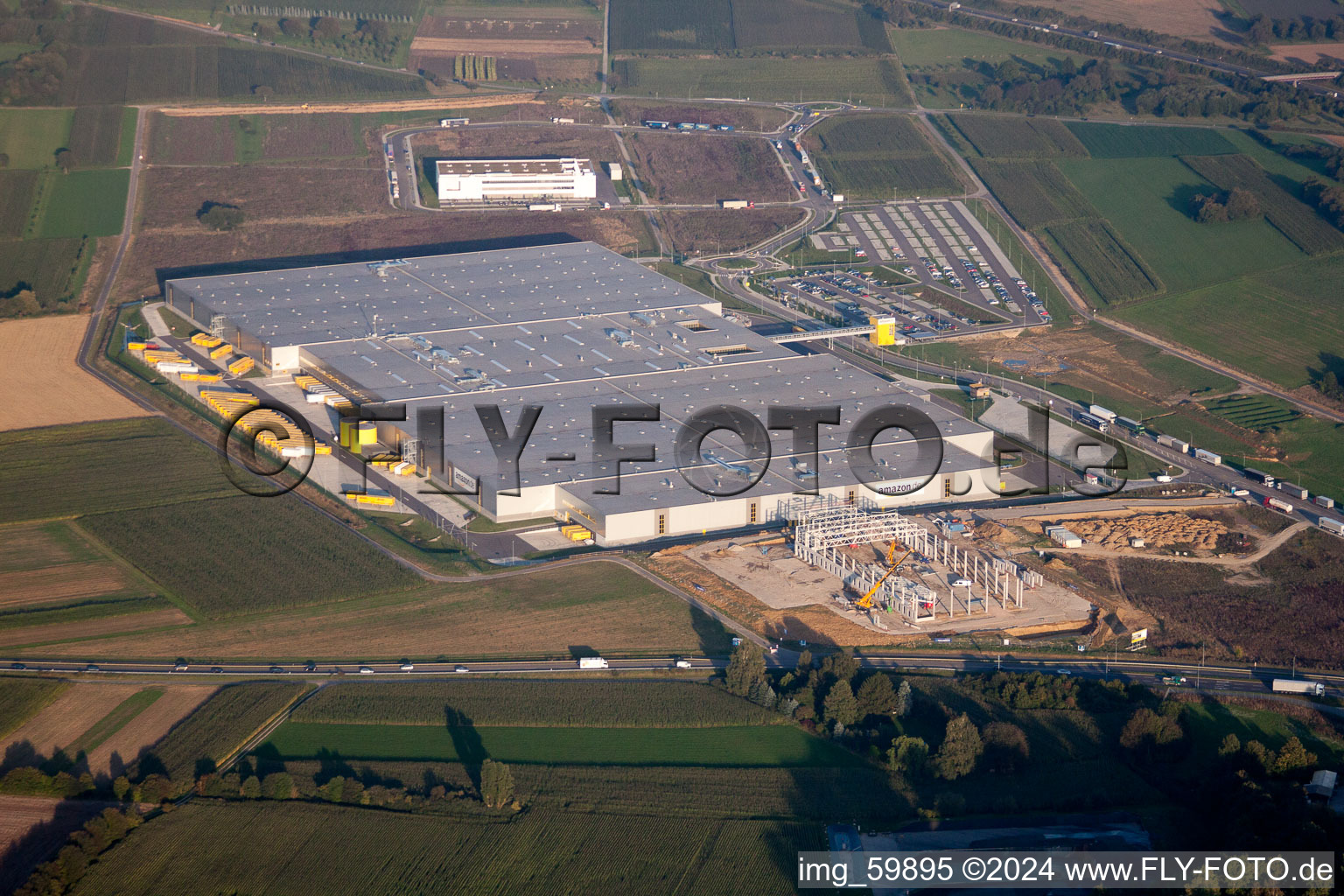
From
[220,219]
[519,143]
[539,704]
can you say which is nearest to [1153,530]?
[539,704]

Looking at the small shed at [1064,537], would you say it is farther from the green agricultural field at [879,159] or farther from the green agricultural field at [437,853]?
the green agricultural field at [879,159]

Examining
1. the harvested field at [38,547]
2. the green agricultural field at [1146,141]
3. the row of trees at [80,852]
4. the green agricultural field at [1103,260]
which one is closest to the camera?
the row of trees at [80,852]

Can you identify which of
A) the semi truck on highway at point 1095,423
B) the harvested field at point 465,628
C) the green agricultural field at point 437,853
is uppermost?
the semi truck on highway at point 1095,423

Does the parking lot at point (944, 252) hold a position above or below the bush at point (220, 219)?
below

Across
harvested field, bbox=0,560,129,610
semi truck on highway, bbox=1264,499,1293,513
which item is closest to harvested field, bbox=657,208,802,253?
semi truck on highway, bbox=1264,499,1293,513

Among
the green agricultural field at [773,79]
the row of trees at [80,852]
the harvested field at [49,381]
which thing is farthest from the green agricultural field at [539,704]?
the green agricultural field at [773,79]

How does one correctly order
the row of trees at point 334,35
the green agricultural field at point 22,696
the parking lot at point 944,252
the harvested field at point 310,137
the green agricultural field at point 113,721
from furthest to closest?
1. the row of trees at point 334,35
2. the harvested field at point 310,137
3. the parking lot at point 944,252
4. the green agricultural field at point 22,696
5. the green agricultural field at point 113,721

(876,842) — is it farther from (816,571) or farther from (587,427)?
(587,427)

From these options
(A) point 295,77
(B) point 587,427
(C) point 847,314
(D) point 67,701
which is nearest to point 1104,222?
(C) point 847,314
